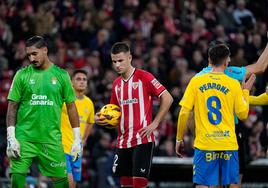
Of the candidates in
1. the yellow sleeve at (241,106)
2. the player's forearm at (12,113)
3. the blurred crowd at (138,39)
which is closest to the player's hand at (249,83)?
the yellow sleeve at (241,106)

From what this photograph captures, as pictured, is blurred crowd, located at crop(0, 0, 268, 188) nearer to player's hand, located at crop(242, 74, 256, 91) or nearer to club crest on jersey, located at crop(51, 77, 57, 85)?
player's hand, located at crop(242, 74, 256, 91)

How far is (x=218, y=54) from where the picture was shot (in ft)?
41.3

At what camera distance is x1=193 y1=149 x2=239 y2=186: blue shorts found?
1266 centimetres

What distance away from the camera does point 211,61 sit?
12688 millimetres

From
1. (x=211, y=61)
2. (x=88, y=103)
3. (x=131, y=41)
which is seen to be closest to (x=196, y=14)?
(x=131, y=41)

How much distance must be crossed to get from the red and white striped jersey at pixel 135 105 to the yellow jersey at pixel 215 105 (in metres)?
1.02

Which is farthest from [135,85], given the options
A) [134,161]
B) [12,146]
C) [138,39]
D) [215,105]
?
[138,39]

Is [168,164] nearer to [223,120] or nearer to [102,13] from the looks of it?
[102,13]

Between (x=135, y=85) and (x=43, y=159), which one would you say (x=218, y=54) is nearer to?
(x=135, y=85)

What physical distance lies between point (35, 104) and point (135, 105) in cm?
156

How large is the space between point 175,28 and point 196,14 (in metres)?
0.94

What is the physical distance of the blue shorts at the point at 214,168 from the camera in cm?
1266

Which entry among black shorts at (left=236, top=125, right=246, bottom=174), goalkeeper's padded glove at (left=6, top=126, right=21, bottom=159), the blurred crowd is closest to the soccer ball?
goalkeeper's padded glove at (left=6, top=126, right=21, bottom=159)

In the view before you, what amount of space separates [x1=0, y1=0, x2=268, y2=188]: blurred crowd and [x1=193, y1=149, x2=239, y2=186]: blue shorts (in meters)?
7.29
